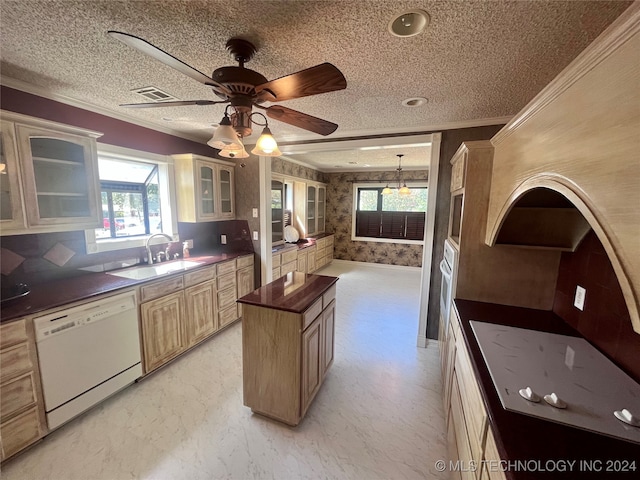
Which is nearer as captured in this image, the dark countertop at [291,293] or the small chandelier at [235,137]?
the small chandelier at [235,137]

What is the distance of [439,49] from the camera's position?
1.45 m

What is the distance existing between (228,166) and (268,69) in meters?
2.12

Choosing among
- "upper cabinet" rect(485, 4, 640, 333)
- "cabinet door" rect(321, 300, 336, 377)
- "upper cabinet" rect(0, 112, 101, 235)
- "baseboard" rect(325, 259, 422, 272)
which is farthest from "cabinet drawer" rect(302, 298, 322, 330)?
"baseboard" rect(325, 259, 422, 272)

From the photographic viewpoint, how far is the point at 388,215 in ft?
21.4

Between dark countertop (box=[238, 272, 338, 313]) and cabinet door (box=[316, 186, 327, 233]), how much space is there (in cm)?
406

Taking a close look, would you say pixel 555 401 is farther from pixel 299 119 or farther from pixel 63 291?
pixel 63 291

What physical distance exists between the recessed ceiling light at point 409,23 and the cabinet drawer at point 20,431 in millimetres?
3138

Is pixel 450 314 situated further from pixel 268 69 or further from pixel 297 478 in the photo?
pixel 268 69

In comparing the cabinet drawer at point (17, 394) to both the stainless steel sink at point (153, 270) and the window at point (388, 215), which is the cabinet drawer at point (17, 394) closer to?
the stainless steel sink at point (153, 270)

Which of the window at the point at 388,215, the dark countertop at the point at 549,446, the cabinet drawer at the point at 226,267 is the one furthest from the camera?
the window at the point at 388,215

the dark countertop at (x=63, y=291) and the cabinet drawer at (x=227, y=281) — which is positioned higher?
the dark countertop at (x=63, y=291)

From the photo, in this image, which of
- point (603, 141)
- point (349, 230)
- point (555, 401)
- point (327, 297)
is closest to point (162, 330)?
point (327, 297)

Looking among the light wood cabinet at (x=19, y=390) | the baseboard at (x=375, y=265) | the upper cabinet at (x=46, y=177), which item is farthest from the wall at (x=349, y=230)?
the light wood cabinet at (x=19, y=390)

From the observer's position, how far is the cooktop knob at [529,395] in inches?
39.0
